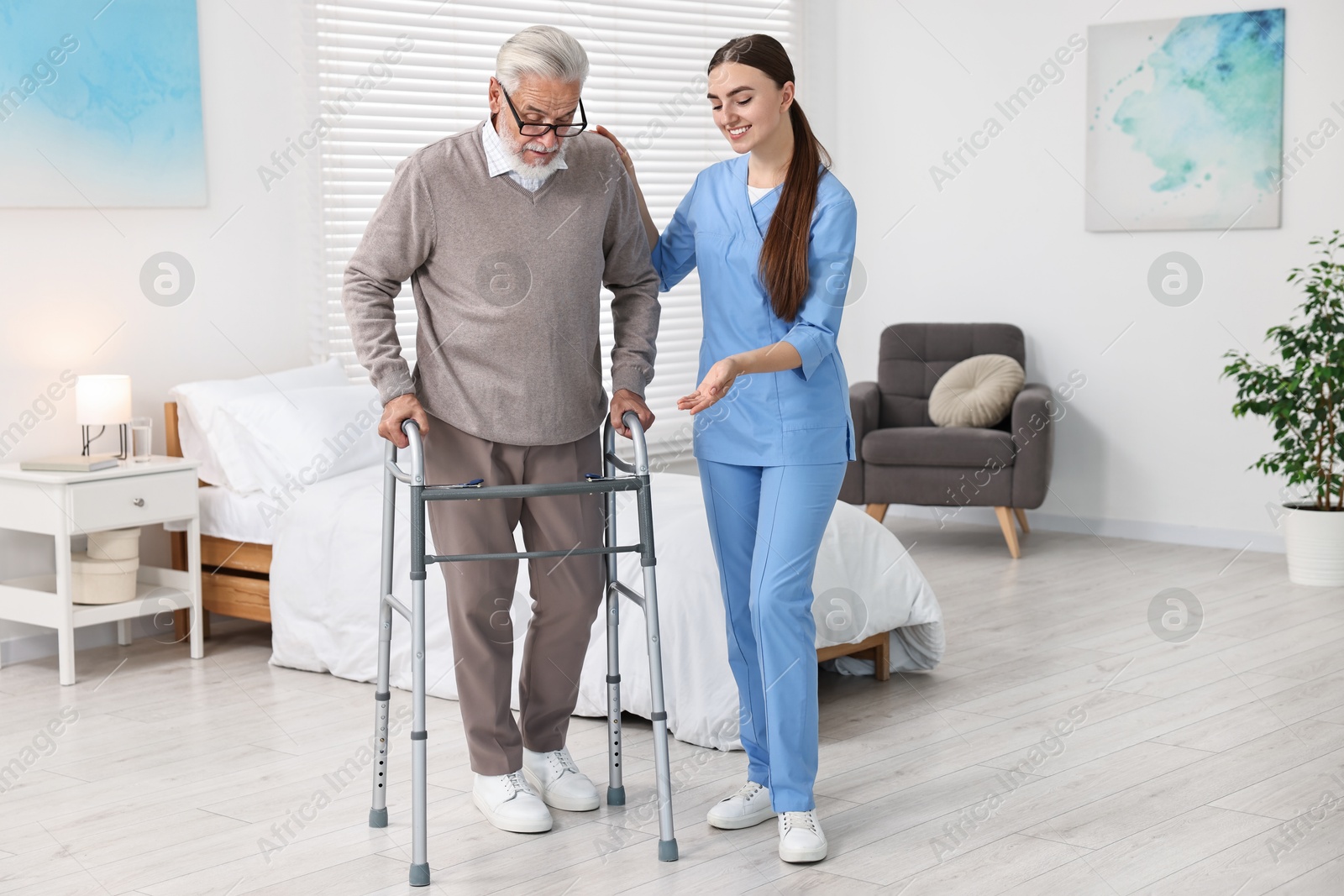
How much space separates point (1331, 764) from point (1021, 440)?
105 inches

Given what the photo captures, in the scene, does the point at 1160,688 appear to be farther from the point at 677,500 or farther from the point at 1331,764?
the point at 677,500

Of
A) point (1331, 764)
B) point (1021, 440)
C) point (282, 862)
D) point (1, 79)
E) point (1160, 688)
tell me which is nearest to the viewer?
point (282, 862)

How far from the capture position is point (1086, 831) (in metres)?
2.71

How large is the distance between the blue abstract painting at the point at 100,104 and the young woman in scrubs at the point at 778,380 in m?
2.50

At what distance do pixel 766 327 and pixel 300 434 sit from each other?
216 centimetres

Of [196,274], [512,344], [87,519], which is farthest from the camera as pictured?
[196,274]

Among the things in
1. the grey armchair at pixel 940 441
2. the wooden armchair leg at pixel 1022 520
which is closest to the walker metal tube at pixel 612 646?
the grey armchair at pixel 940 441

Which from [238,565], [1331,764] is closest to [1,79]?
[238,565]

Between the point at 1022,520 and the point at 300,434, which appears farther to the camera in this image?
the point at 1022,520

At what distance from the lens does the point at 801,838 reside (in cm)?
256

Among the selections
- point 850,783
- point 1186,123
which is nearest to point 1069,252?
point 1186,123

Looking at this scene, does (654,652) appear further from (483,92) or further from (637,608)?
(483,92)

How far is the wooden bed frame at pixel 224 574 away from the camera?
434cm

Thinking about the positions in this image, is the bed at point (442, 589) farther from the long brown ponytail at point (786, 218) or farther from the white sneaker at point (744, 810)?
the long brown ponytail at point (786, 218)
